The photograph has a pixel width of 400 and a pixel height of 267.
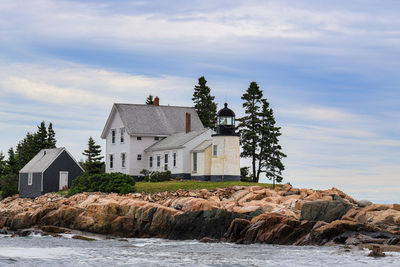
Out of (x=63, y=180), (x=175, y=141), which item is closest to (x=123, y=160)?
(x=63, y=180)

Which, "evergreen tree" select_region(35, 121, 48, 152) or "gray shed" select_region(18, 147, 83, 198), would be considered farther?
"evergreen tree" select_region(35, 121, 48, 152)

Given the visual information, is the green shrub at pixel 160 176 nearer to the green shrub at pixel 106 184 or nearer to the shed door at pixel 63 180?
the green shrub at pixel 106 184

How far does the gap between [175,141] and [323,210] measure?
905 inches

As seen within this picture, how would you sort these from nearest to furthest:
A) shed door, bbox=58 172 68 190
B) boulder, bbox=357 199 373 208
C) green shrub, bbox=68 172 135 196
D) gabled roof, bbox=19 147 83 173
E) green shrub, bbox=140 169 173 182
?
1. boulder, bbox=357 199 373 208
2. green shrub, bbox=68 172 135 196
3. green shrub, bbox=140 169 173 182
4. gabled roof, bbox=19 147 83 173
5. shed door, bbox=58 172 68 190

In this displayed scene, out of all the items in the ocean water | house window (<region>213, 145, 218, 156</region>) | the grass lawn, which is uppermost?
house window (<region>213, 145, 218, 156</region>)

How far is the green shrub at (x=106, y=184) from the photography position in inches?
1519

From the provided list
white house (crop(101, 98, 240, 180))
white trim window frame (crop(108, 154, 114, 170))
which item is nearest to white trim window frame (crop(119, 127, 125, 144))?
white house (crop(101, 98, 240, 180))

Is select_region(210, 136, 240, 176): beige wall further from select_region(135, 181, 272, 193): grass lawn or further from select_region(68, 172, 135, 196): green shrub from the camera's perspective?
select_region(68, 172, 135, 196): green shrub

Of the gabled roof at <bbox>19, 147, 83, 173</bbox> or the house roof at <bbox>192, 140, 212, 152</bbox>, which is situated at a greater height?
the house roof at <bbox>192, 140, 212, 152</bbox>

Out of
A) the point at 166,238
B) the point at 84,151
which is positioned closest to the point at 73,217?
the point at 166,238

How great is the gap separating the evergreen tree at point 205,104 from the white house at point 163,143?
17.0ft

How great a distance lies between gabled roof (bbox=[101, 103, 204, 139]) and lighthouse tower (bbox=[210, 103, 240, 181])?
26.6 feet

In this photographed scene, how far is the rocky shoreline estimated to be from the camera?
22016 millimetres

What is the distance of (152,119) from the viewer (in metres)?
49.8
